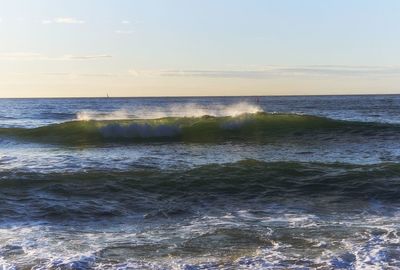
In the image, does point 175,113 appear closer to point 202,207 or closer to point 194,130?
point 194,130

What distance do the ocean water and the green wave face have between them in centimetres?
442

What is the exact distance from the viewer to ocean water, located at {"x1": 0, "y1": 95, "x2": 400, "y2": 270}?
6.96 m

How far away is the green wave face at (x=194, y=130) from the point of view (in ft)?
85.9

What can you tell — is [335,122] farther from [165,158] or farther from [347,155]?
[165,158]

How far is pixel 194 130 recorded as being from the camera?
1088 inches

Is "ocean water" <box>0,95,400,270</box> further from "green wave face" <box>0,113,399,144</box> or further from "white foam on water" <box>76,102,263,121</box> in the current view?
"white foam on water" <box>76,102,263,121</box>

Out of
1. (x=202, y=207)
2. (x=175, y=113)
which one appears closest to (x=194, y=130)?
(x=175, y=113)

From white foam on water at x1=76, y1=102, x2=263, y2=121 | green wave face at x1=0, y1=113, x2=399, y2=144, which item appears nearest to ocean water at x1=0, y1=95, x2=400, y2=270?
green wave face at x1=0, y1=113, x2=399, y2=144

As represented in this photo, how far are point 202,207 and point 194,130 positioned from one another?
17.3 m

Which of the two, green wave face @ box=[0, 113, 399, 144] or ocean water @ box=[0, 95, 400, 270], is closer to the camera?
ocean water @ box=[0, 95, 400, 270]

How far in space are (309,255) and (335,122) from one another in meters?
23.3

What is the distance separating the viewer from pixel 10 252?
7191mm

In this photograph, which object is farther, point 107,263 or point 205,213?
point 205,213

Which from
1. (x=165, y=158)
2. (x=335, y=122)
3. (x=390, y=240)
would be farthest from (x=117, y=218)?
(x=335, y=122)
